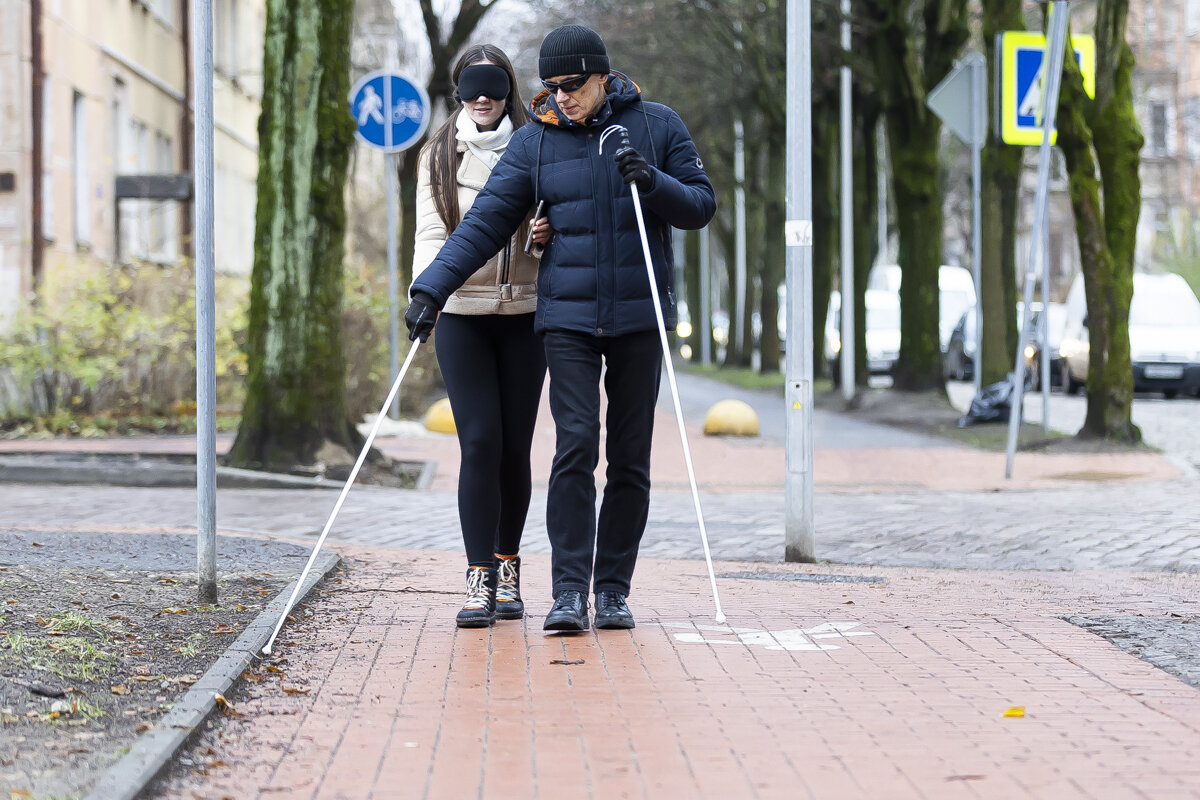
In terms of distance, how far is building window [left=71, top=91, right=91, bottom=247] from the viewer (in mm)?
22375

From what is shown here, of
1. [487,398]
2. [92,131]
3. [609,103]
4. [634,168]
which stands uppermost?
[92,131]

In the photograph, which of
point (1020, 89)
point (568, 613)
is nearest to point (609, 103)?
point (568, 613)

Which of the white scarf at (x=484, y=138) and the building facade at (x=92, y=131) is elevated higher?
the building facade at (x=92, y=131)

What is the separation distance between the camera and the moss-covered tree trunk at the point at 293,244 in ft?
41.1

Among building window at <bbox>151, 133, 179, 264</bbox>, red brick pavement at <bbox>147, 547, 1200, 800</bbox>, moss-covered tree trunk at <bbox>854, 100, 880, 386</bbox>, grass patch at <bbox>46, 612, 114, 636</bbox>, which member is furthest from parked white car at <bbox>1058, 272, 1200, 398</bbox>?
grass patch at <bbox>46, 612, 114, 636</bbox>

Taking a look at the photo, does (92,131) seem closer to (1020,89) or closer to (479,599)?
(1020,89)

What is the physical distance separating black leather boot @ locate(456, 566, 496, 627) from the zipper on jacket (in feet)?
3.14

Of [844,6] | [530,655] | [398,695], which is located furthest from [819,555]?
[844,6]

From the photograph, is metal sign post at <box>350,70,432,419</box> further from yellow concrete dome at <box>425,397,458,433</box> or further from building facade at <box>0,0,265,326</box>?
building facade at <box>0,0,265,326</box>

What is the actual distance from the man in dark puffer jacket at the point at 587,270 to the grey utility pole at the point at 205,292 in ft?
3.23

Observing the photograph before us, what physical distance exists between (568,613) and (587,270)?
1.16 metres

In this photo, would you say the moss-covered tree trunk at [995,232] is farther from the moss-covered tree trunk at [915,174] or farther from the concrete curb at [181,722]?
the concrete curb at [181,722]

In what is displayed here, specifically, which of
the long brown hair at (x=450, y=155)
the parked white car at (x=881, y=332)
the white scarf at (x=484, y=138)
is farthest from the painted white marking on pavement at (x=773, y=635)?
the parked white car at (x=881, y=332)

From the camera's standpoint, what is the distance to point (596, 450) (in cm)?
608
